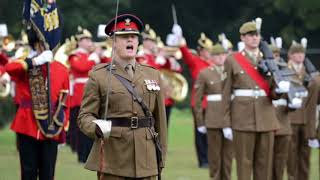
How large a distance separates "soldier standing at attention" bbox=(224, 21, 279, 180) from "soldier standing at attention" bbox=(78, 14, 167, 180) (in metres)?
3.50

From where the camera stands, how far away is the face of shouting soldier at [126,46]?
8.68 meters

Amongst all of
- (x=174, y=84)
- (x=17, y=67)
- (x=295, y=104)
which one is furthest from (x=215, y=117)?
(x=17, y=67)

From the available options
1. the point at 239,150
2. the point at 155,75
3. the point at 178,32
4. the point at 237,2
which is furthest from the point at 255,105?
the point at 237,2

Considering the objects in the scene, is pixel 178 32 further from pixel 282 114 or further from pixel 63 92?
pixel 63 92

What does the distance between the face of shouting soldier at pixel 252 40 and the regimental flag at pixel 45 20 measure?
82.8 inches

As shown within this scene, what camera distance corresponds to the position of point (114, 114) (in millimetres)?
8664

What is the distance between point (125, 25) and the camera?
28.7ft

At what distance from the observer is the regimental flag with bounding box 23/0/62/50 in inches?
438

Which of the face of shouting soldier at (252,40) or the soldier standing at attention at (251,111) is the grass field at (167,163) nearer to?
the soldier standing at attention at (251,111)

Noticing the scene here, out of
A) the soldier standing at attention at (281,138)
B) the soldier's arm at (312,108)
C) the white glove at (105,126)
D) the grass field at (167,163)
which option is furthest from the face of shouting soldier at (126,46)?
the soldier's arm at (312,108)

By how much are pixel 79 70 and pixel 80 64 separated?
0.17 metres

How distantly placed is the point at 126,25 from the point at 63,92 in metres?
2.57

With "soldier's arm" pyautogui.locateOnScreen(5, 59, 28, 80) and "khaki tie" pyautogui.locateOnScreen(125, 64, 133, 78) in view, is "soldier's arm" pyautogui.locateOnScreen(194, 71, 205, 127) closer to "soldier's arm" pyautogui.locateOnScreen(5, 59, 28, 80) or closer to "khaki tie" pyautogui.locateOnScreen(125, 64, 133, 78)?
"soldier's arm" pyautogui.locateOnScreen(5, 59, 28, 80)

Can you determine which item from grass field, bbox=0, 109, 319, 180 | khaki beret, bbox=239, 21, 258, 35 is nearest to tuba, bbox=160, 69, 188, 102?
grass field, bbox=0, 109, 319, 180
